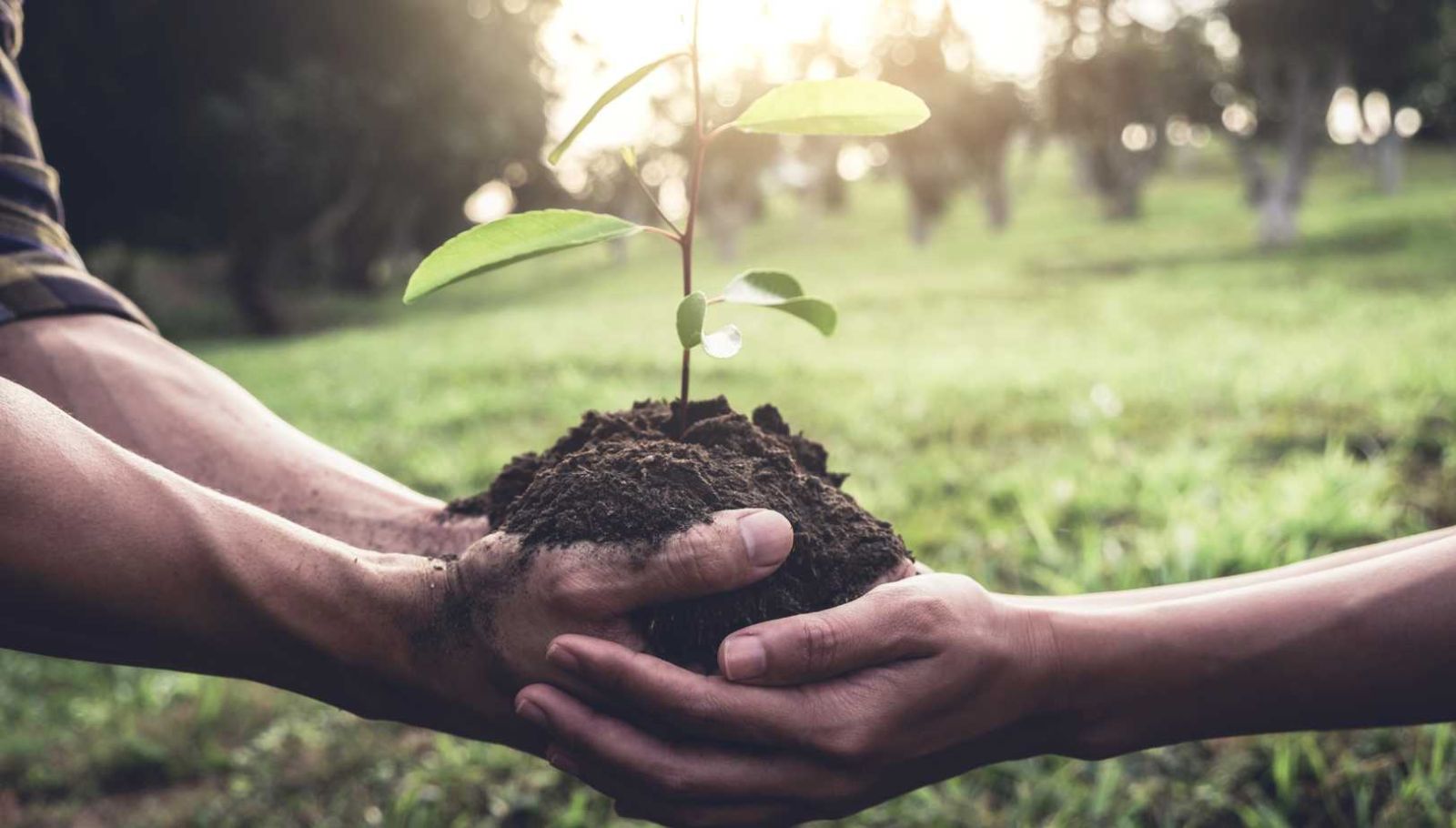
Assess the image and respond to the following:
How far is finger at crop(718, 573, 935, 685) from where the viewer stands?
104 centimetres

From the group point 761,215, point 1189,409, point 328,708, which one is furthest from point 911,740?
point 761,215

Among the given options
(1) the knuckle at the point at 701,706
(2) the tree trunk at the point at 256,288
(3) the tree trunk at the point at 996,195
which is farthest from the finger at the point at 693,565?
(3) the tree trunk at the point at 996,195

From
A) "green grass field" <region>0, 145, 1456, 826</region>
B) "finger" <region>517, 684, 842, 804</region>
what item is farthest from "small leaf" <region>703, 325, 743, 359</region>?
"green grass field" <region>0, 145, 1456, 826</region>

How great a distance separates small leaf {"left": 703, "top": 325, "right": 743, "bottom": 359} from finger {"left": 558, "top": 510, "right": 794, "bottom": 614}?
0.63 feet

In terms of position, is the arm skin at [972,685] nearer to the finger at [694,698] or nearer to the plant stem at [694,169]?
the finger at [694,698]

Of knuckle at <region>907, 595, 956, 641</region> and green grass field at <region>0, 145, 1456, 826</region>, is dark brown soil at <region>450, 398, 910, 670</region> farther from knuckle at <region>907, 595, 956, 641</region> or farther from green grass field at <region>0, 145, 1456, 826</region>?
green grass field at <region>0, 145, 1456, 826</region>

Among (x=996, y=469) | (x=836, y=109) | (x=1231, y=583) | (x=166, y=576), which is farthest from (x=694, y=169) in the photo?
(x=996, y=469)

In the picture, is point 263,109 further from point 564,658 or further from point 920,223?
point 920,223

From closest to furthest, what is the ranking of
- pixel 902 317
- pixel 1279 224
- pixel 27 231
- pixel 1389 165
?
pixel 27 231 < pixel 902 317 < pixel 1279 224 < pixel 1389 165

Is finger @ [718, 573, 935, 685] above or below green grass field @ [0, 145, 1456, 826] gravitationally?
above

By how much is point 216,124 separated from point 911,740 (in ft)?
44.1

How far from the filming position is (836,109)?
1.24 meters

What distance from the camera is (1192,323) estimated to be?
7684 millimetres

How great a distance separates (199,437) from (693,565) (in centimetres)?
85
